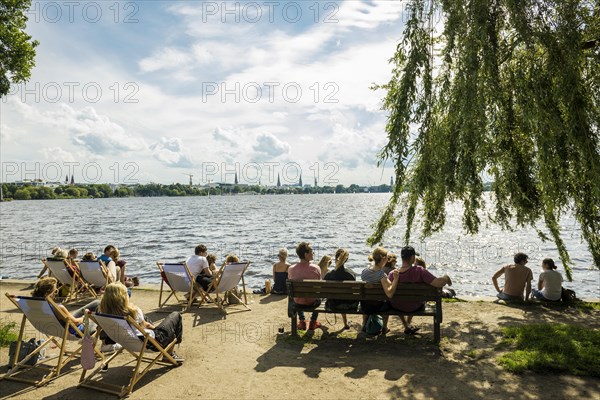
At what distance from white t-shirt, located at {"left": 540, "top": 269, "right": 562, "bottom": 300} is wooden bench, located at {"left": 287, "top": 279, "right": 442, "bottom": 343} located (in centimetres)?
438

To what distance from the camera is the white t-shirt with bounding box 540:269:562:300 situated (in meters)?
10.6

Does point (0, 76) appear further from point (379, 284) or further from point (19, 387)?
point (379, 284)

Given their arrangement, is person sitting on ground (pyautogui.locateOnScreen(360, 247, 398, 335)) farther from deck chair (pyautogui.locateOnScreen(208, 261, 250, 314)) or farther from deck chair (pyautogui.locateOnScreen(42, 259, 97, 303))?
deck chair (pyautogui.locateOnScreen(42, 259, 97, 303))

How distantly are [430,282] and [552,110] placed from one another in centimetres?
325

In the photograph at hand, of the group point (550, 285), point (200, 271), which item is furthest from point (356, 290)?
point (550, 285)

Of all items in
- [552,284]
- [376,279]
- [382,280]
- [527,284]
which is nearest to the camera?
[382,280]

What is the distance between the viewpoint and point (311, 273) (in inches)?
365

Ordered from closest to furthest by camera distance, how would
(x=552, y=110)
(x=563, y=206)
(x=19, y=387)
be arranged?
(x=19, y=387) < (x=552, y=110) < (x=563, y=206)

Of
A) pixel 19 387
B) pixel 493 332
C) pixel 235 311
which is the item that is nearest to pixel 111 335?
pixel 19 387

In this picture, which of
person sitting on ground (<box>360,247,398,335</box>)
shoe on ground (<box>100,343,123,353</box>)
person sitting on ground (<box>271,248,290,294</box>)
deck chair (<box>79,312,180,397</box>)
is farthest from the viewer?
person sitting on ground (<box>271,248,290,294</box>)

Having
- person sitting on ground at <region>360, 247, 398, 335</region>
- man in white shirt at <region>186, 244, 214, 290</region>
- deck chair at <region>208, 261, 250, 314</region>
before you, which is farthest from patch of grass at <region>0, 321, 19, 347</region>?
person sitting on ground at <region>360, 247, 398, 335</region>

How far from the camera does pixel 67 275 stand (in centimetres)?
1138

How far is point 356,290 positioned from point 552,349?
3.04 metres

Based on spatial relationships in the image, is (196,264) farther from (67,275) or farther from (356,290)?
(356,290)
